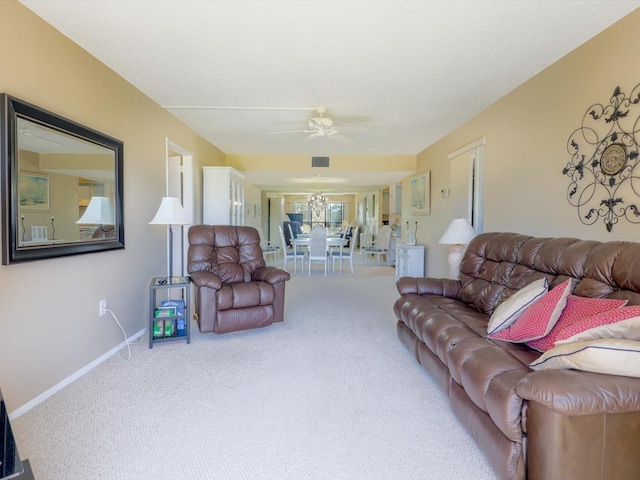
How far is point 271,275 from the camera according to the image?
349 cm

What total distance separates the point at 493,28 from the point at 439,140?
3179mm

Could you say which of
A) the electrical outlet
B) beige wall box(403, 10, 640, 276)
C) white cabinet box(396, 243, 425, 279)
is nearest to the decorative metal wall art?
beige wall box(403, 10, 640, 276)

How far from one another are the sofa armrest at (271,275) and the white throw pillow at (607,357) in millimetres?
2563

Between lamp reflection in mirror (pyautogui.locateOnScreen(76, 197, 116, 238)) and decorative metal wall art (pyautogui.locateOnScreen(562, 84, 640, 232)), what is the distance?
3.58m

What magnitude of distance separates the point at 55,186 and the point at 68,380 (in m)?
1.32

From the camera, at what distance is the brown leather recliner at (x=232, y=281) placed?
10.4ft

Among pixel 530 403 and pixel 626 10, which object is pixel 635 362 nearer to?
pixel 530 403

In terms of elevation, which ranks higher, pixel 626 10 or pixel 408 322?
pixel 626 10

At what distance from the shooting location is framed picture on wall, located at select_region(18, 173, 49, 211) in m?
1.94

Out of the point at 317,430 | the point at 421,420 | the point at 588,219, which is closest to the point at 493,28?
the point at 588,219

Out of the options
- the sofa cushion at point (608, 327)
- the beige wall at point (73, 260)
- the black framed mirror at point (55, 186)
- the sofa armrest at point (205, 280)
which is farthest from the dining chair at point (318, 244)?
the sofa cushion at point (608, 327)

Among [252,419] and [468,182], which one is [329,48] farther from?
[468,182]

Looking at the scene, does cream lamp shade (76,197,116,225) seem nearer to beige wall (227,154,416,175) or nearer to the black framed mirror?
the black framed mirror

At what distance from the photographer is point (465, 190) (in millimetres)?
4367
